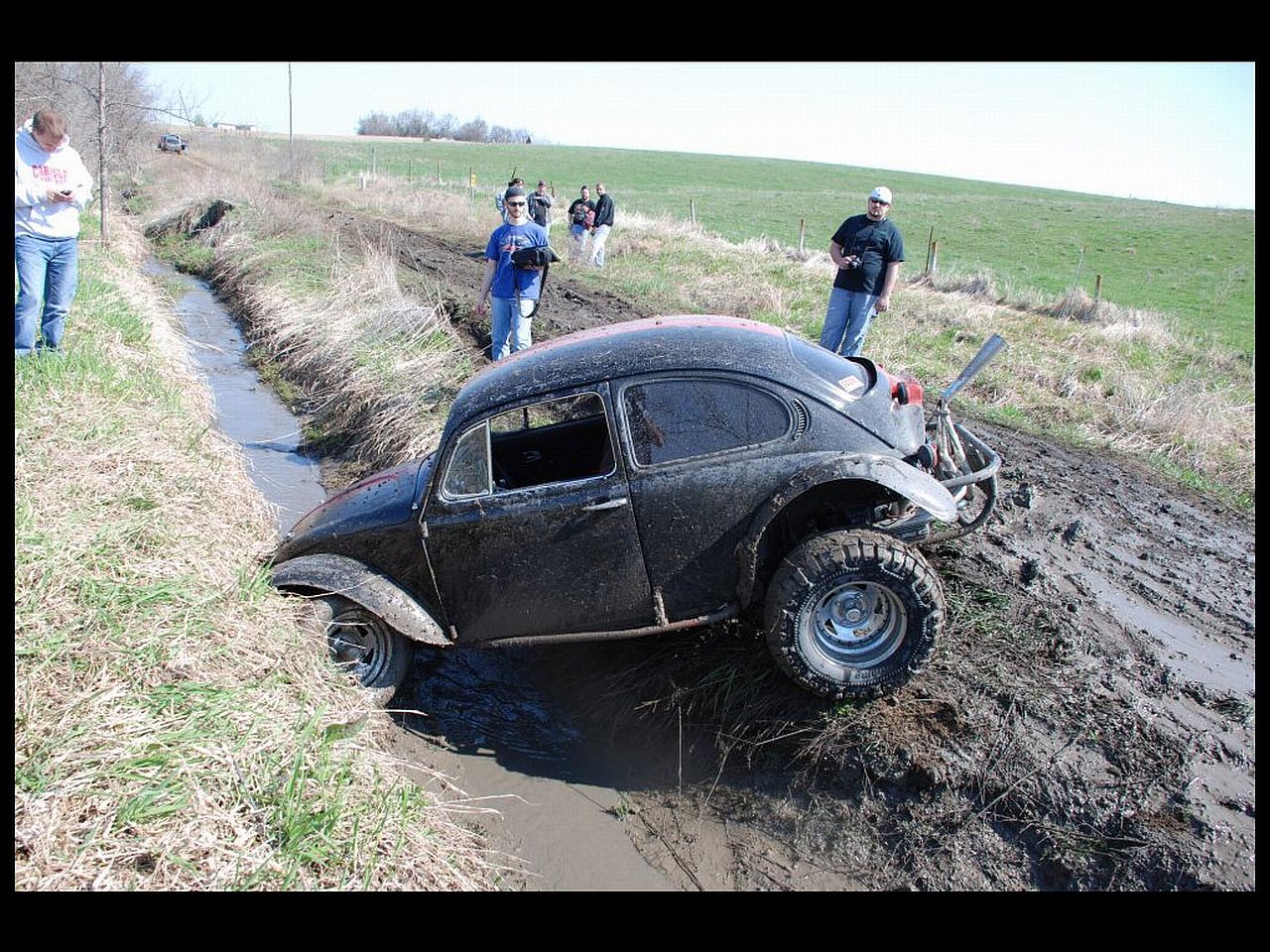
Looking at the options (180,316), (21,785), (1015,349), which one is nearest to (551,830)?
(21,785)

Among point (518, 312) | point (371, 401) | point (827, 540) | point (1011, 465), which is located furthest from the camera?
point (371, 401)

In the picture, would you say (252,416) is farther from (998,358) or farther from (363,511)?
(998,358)

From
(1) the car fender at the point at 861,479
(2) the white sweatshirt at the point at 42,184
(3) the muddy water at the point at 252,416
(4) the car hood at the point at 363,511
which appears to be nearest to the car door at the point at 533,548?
(4) the car hood at the point at 363,511

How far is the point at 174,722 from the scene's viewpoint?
3928mm

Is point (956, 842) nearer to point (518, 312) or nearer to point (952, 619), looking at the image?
point (952, 619)

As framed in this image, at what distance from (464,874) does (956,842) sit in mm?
2207

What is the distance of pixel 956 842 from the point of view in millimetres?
4180

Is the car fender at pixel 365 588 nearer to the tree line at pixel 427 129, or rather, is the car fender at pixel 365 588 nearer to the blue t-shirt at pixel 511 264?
the blue t-shirt at pixel 511 264

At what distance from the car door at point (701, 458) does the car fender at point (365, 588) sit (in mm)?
1304

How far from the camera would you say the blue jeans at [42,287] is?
712 cm

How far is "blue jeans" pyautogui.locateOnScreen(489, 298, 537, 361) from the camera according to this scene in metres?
9.43

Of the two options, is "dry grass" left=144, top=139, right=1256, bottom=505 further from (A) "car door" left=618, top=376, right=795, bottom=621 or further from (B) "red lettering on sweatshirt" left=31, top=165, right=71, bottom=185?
(A) "car door" left=618, top=376, right=795, bottom=621

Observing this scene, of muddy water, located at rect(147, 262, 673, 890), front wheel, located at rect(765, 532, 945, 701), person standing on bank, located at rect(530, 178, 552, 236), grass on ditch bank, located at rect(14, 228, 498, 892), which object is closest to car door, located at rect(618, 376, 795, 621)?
front wheel, located at rect(765, 532, 945, 701)

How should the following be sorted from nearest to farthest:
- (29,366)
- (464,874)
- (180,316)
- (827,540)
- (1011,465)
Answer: (464,874) < (827,540) < (29,366) < (1011,465) < (180,316)
